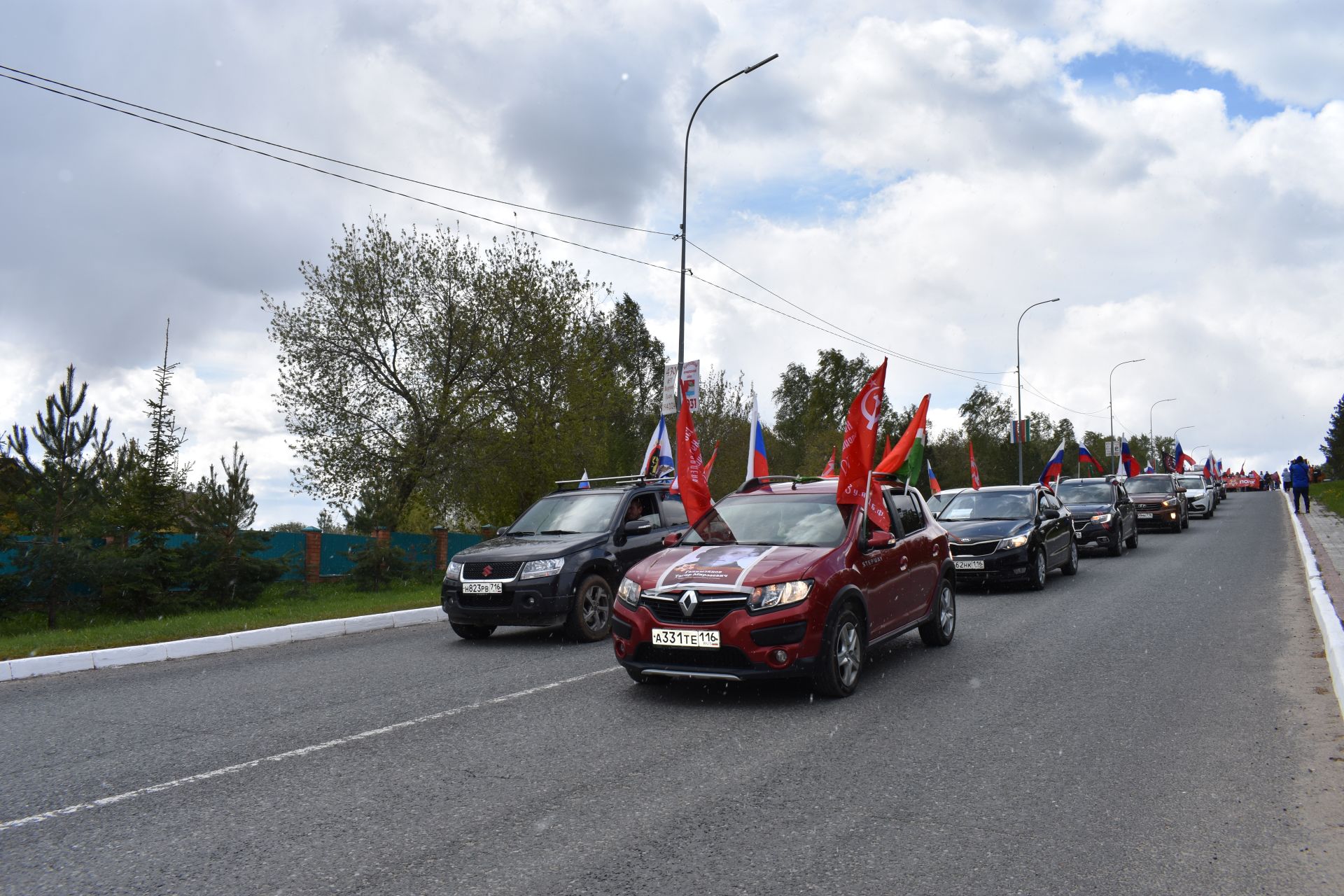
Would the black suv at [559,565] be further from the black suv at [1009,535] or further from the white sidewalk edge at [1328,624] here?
the white sidewalk edge at [1328,624]

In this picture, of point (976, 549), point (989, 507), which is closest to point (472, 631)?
point (976, 549)

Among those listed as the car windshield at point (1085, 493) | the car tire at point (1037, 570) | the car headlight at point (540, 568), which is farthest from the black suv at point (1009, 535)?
the car headlight at point (540, 568)

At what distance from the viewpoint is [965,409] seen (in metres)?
99.1

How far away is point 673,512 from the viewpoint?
12469 millimetres

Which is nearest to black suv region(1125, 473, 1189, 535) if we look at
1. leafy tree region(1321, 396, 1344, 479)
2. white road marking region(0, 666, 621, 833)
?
white road marking region(0, 666, 621, 833)

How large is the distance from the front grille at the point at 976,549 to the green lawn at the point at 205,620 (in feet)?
26.8

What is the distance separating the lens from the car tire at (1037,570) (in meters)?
14.8

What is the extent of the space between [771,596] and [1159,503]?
85.3ft

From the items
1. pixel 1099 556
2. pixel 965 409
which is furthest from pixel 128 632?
pixel 965 409

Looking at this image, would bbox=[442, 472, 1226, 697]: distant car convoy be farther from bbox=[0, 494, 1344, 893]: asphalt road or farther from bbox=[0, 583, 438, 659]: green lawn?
bbox=[0, 583, 438, 659]: green lawn

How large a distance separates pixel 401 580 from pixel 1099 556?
14.9 metres

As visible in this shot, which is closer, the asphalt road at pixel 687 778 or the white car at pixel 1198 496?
the asphalt road at pixel 687 778

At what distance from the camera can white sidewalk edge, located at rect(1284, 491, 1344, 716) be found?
7509mm

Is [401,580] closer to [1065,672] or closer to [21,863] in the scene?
[1065,672]
